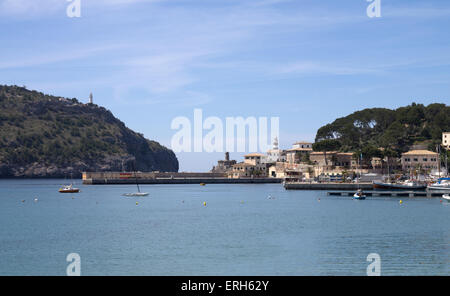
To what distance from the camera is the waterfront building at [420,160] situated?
155 m

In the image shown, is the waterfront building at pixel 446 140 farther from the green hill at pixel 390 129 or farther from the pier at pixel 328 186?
the pier at pixel 328 186

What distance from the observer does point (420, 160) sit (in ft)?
515

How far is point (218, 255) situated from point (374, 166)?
132 m

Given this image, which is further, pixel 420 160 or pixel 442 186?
pixel 420 160

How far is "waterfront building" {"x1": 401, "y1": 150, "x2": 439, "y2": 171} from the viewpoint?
155000 mm

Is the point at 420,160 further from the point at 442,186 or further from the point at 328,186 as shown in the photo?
the point at 442,186

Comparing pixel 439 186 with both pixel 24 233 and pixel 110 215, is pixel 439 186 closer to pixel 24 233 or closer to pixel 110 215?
pixel 110 215

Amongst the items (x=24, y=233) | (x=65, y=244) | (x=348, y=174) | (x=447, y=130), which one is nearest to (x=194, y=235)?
(x=65, y=244)

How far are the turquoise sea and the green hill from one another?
101397 millimetres

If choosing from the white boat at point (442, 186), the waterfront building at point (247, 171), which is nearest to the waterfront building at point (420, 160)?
the white boat at point (442, 186)

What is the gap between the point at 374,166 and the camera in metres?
163

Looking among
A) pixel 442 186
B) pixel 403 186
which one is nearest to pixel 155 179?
pixel 403 186

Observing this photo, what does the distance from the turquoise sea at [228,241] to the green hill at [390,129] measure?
10140 cm

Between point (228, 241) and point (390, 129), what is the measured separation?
137731 millimetres
